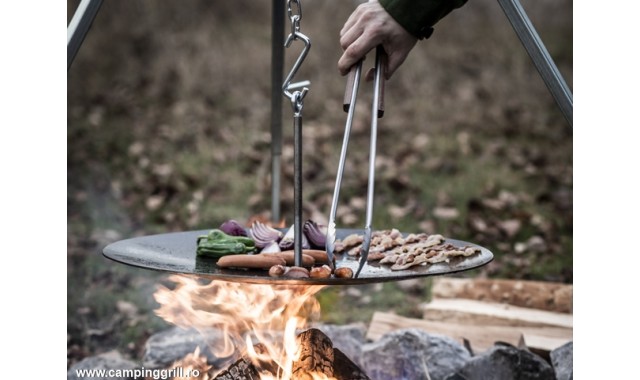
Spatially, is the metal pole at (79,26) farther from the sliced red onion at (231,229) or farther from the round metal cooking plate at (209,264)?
the sliced red onion at (231,229)

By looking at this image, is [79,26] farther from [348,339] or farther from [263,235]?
[348,339]

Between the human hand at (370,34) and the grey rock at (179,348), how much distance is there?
116cm

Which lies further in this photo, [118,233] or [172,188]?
[172,188]

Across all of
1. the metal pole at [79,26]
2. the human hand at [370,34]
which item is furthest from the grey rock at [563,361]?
the metal pole at [79,26]

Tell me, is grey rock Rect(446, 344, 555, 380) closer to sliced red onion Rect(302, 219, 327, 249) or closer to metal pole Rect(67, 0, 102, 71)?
sliced red onion Rect(302, 219, 327, 249)

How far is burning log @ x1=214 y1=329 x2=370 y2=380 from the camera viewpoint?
79.1 inches

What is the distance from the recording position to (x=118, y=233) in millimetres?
3900

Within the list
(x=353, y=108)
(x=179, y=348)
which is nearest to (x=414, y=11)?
(x=353, y=108)

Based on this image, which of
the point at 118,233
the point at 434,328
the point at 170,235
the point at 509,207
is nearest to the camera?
the point at 170,235

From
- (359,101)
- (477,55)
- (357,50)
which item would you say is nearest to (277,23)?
(357,50)

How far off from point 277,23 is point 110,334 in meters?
1.40

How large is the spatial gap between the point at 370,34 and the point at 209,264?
69 cm

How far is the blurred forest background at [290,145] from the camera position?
3.54 meters

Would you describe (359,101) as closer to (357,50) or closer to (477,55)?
(477,55)
